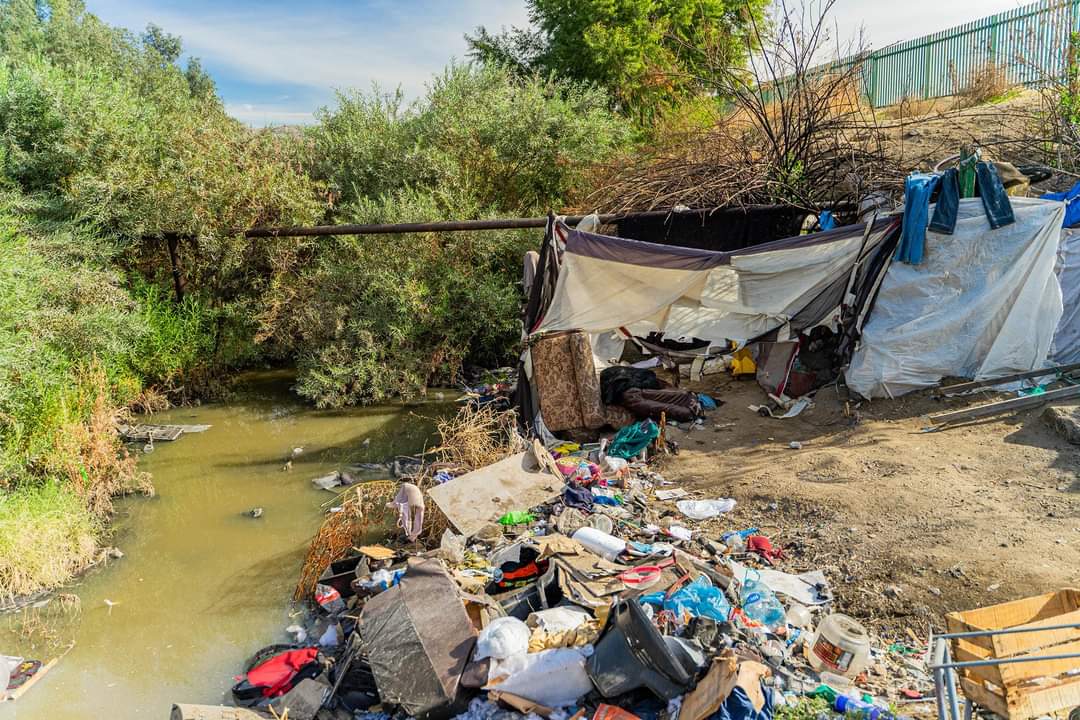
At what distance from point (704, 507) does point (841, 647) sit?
2186 millimetres

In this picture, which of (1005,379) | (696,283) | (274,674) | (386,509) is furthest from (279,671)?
(1005,379)

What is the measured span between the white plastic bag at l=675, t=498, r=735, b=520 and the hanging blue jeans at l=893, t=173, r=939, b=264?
3.04 metres

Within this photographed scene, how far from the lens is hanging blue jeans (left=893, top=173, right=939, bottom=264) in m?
6.62

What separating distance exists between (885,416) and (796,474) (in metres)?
1.35

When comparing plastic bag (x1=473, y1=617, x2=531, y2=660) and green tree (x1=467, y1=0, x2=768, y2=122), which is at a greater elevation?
green tree (x1=467, y1=0, x2=768, y2=122)

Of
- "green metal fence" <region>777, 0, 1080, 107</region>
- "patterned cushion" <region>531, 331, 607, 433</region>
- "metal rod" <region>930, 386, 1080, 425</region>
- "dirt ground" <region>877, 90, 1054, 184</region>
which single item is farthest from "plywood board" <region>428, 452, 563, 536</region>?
"green metal fence" <region>777, 0, 1080, 107</region>

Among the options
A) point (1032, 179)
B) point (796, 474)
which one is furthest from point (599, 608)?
point (1032, 179)

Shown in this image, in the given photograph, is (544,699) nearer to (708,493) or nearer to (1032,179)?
(708,493)

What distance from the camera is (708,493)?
598 centimetres

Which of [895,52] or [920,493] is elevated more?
[895,52]

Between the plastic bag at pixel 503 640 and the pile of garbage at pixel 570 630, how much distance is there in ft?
0.03

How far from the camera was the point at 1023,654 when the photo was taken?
2539 mm

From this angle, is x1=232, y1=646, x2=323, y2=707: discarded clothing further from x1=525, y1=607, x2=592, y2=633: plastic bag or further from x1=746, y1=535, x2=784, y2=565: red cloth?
x1=746, y1=535, x2=784, y2=565: red cloth

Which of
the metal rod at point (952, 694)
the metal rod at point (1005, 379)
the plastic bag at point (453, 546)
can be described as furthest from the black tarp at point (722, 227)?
the metal rod at point (952, 694)
